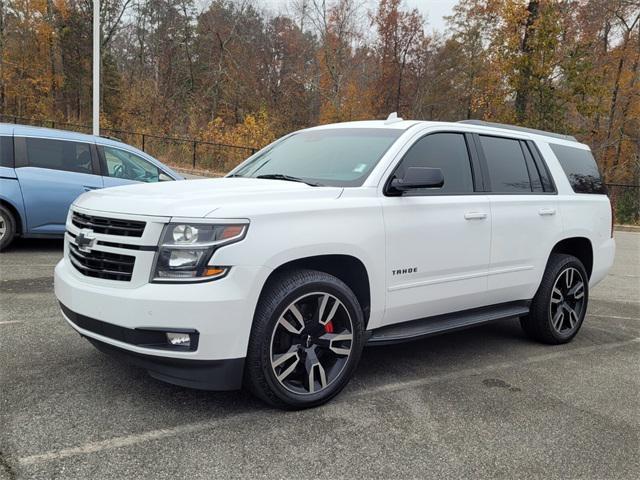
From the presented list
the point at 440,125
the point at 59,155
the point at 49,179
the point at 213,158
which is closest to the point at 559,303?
the point at 440,125

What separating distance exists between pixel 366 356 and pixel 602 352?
2283 millimetres

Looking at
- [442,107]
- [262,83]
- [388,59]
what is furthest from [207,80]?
[442,107]

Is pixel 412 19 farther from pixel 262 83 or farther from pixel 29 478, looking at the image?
pixel 29 478

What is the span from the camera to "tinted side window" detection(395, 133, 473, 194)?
4238 mm

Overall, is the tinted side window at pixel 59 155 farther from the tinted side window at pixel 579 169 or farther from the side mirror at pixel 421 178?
the tinted side window at pixel 579 169

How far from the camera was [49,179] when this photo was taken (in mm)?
7992

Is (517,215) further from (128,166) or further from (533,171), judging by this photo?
(128,166)

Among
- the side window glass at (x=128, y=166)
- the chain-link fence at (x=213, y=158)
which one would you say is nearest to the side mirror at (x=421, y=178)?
the side window glass at (x=128, y=166)

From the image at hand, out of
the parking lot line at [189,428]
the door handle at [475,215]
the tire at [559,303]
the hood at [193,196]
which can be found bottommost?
the parking lot line at [189,428]

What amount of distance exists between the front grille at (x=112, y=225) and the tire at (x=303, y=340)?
31.5 inches

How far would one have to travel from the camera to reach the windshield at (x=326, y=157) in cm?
405

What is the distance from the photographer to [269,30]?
39.9 meters

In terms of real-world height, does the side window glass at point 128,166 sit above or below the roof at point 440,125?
below

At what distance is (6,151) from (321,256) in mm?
6186
